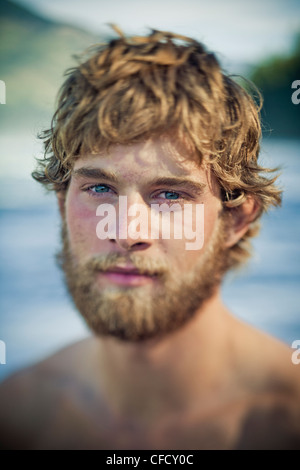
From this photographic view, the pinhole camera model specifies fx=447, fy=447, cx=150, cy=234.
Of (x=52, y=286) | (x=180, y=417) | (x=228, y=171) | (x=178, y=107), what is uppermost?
(x=178, y=107)

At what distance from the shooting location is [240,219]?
5.57 feet

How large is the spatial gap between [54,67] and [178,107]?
3.41 feet

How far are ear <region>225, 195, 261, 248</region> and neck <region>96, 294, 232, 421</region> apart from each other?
0.23 meters

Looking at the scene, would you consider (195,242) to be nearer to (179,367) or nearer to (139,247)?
(139,247)

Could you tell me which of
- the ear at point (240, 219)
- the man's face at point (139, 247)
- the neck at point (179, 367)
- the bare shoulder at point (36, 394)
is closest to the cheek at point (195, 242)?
the man's face at point (139, 247)

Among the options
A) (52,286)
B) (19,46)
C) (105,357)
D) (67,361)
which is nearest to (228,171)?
→ (105,357)

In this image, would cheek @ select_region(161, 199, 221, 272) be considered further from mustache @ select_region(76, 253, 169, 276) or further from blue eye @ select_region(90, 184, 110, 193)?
blue eye @ select_region(90, 184, 110, 193)

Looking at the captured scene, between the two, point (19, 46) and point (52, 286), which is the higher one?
point (19, 46)

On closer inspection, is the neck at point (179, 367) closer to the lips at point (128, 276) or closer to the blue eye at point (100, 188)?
the lips at point (128, 276)

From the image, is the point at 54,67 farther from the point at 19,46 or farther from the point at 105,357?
the point at 105,357

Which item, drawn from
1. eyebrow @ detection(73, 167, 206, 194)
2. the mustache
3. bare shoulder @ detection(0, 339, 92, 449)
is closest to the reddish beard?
the mustache

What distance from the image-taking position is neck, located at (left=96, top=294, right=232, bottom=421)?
1649 millimetres

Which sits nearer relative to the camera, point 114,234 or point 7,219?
point 114,234

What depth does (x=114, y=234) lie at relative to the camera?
1.44 meters
